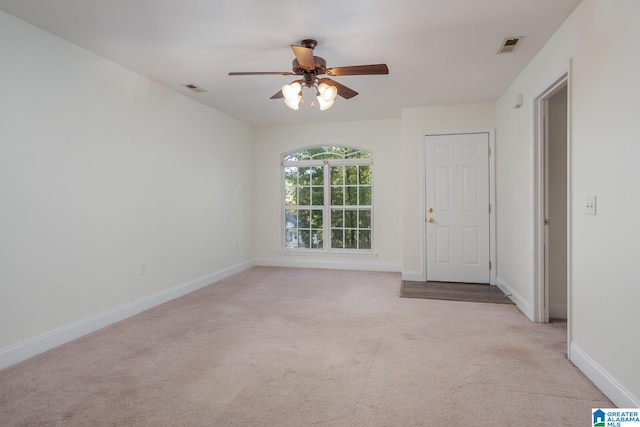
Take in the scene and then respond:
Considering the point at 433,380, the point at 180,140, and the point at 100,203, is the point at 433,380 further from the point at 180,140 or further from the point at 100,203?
the point at 180,140

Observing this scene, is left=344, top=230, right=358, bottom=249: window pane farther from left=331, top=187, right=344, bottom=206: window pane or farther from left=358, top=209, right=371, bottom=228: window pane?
left=331, top=187, right=344, bottom=206: window pane

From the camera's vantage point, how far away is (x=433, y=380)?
2.27 meters

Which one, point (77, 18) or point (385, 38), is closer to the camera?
point (77, 18)

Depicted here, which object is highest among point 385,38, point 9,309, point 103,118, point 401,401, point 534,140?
point 385,38

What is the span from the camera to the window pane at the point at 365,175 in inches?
240

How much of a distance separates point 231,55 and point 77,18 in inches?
47.0

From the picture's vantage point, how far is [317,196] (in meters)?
6.38

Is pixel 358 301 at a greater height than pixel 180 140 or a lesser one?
lesser

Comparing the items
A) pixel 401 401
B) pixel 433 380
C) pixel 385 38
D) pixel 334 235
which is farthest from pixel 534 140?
pixel 334 235

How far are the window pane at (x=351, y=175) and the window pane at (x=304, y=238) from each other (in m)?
1.20

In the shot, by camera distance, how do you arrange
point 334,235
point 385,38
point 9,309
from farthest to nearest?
point 334,235
point 385,38
point 9,309

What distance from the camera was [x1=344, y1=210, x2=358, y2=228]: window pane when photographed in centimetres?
618

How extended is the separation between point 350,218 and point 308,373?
4.02 m

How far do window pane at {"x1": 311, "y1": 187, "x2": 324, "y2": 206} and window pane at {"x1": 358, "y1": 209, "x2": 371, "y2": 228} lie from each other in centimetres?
76
